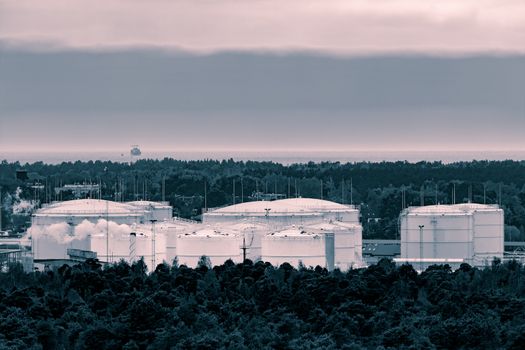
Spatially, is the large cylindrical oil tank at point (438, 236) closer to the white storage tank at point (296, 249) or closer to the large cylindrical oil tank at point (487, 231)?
the large cylindrical oil tank at point (487, 231)

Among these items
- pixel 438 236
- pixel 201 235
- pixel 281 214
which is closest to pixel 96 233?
pixel 201 235

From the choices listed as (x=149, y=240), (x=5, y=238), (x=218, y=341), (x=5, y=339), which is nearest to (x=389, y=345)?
(x=218, y=341)

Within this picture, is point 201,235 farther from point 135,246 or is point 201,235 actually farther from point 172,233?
point 172,233

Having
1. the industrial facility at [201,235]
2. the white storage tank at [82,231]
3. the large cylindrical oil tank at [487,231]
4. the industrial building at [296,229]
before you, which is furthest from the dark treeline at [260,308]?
the large cylindrical oil tank at [487,231]

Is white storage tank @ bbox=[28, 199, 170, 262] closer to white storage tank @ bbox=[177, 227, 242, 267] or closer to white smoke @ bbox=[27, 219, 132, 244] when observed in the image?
white smoke @ bbox=[27, 219, 132, 244]

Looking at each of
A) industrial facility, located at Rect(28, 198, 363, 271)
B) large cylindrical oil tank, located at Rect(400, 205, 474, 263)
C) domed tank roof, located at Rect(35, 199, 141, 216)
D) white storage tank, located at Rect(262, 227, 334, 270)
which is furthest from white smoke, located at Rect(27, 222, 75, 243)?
large cylindrical oil tank, located at Rect(400, 205, 474, 263)
